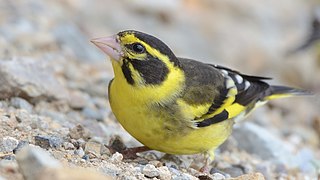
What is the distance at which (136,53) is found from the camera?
4996 mm

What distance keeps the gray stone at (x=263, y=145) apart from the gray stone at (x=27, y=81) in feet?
5.20

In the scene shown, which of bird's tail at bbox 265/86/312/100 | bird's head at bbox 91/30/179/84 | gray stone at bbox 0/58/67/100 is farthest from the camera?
bird's tail at bbox 265/86/312/100

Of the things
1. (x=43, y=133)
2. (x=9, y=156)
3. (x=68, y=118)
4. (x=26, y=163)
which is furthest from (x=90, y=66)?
(x=26, y=163)

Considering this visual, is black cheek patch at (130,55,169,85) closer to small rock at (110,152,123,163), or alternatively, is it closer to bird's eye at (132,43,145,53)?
bird's eye at (132,43,145,53)

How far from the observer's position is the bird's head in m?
4.98

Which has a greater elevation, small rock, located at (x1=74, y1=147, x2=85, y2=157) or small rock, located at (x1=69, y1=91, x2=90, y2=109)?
small rock, located at (x1=69, y1=91, x2=90, y2=109)

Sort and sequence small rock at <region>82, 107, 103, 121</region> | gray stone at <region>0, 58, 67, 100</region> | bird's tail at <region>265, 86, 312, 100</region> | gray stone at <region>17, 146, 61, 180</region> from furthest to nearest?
bird's tail at <region>265, 86, 312, 100</region> → small rock at <region>82, 107, 103, 121</region> → gray stone at <region>0, 58, 67, 100</region> → gray stone at <region>17, 146, 61, 180</region>

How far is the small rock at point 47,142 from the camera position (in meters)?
4.95

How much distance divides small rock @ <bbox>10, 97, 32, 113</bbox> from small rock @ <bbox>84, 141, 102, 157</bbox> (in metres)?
0.88

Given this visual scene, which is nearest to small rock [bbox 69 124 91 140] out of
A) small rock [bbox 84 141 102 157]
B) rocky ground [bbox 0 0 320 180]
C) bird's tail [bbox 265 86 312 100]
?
rocky ground [bbox 0 0 320 180]

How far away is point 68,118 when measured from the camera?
20.1ft

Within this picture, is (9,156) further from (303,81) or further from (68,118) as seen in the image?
(303,81)

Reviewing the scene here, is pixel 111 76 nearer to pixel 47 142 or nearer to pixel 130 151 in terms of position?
pixel 130 151

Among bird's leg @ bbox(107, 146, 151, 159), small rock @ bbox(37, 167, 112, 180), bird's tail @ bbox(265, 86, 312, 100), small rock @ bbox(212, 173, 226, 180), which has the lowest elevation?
small rock @ bbox(37, 167, 112, 180)
